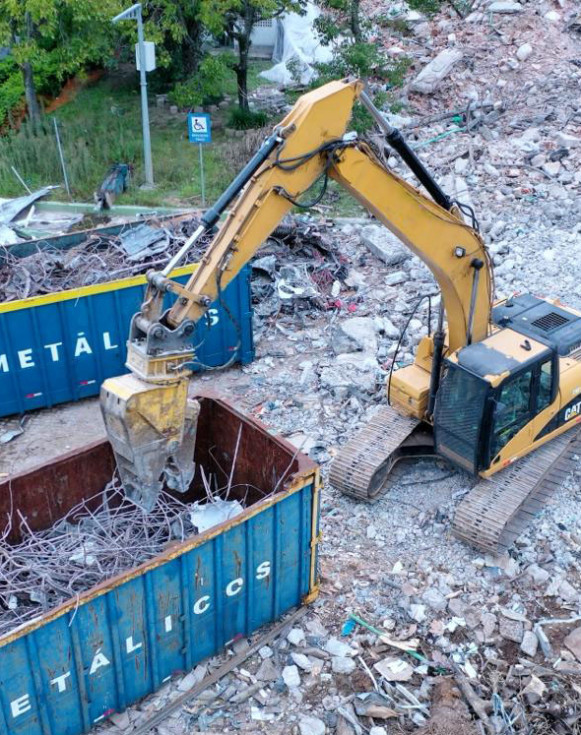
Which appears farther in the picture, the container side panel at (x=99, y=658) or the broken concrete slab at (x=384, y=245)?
the broken concrete slab at (x=384, y=245)

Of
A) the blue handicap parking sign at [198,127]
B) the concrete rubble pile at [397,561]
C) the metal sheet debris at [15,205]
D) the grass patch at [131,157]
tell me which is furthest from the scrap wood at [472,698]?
the metal sheet debris at [15,205]

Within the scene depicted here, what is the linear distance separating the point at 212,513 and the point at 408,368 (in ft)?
10.2

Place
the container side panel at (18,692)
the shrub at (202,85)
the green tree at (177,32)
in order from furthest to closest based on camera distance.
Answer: the shrub at (202,85), the green tree at (177,32), the container side panel at (18,692)

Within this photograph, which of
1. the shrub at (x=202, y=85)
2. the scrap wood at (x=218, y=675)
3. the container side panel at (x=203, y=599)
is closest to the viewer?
the container side panel at (x=203, y=599)

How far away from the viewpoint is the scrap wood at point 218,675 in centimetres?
616

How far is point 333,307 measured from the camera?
1274 centimetres

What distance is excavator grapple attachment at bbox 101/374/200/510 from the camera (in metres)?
5.42

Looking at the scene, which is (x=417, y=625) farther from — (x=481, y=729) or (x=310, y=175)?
(x=310, y=175)

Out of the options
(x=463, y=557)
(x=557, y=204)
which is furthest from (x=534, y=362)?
(x=557, y=204)

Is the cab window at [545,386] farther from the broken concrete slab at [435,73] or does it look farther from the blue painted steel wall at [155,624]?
the broken concrete slab at [435,73]

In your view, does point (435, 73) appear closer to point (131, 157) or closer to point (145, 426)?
point (131, 157)

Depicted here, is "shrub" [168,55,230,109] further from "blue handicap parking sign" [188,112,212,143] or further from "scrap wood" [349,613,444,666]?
"scrap wood" [349,613,444,666]

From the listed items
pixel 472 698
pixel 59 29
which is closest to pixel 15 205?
pixel 59 29

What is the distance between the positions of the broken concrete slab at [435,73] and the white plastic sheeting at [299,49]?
3.50 meters
